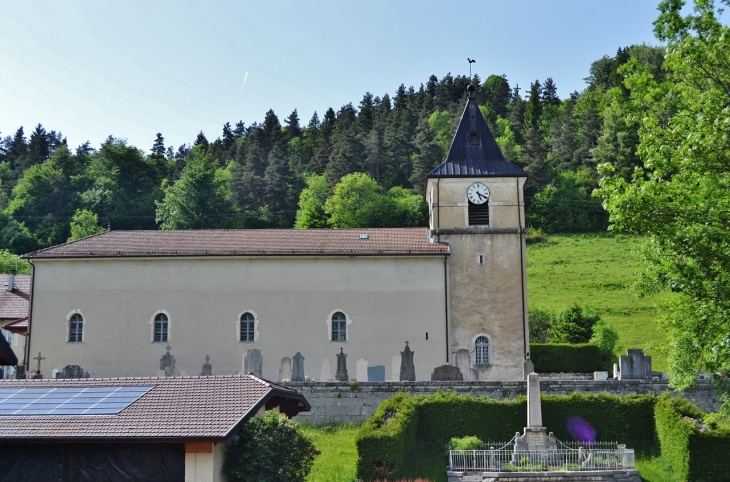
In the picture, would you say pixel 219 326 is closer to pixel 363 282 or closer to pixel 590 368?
pixel 363 282

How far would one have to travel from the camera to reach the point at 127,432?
16203 millimetres

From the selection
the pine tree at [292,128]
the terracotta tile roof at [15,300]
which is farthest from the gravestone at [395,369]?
the pine tree at [292,128]

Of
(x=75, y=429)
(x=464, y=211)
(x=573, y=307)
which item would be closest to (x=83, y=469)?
(x=75, y=429)

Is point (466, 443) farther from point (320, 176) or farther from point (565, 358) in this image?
point (320, 176)

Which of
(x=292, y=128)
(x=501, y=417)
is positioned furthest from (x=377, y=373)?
(x=292, y=128)

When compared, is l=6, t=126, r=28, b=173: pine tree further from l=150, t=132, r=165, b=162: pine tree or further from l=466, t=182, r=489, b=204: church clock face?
l=466, t=182, r=489, b=204: church clock face

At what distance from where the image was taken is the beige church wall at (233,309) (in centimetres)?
3378

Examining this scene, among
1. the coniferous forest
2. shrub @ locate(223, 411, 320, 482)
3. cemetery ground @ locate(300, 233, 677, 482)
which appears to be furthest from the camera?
the coniferous forest

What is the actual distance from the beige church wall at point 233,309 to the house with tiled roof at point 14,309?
7.23 meters

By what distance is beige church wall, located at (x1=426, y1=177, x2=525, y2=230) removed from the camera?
35.4m

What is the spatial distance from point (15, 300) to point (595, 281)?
129 ft

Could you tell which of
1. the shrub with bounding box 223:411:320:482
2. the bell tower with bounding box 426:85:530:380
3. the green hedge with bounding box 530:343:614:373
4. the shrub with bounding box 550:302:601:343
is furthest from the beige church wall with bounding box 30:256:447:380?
the shrub with bounding box 223:411:320:482

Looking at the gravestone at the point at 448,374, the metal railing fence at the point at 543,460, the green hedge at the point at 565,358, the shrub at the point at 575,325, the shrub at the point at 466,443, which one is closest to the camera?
the metal railing fence at the point at 543,460

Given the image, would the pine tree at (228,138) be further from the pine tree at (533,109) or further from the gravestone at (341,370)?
the gravestone at (341,370)
